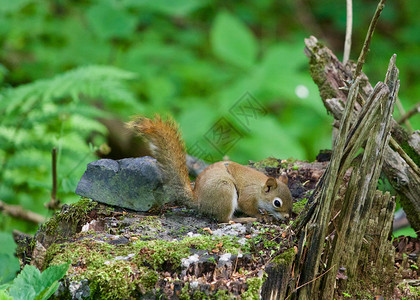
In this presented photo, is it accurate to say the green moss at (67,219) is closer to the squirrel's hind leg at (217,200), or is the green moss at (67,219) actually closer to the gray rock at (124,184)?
the gray rock at (124,184)

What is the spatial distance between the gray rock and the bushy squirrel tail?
51 millimetres

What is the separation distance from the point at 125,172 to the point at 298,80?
180cm

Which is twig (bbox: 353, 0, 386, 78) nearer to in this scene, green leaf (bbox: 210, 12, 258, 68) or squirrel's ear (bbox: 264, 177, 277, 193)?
squirrel's ear (bbox: 264, 177, 277, 193)

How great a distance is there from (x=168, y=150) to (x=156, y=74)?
251 centimetres

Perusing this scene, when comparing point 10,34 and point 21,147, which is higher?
point 10,34

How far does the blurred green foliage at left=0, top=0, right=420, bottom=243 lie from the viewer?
3.09m

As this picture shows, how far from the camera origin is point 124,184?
2014 millimetres

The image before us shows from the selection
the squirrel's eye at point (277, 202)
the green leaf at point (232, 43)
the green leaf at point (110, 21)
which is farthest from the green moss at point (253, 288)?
the green leaf at point (110, 21)

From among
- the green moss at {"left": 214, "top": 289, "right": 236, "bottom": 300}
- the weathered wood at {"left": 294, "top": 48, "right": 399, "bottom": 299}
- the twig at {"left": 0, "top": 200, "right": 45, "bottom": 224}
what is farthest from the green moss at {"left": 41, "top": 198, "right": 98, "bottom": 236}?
the twig at {"left": 0, "top": 200, "right": 45, "bottom": 224}

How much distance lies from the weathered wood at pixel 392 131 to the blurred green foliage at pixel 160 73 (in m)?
0.79

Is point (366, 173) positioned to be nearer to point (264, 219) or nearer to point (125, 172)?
point (264, 219)

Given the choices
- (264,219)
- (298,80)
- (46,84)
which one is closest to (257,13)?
(298,80)

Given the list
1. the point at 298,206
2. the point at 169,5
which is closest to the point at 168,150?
the point at 298,206

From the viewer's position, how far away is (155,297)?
146 centimetres
